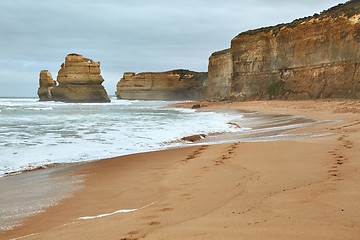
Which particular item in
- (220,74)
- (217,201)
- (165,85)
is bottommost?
(217,201)

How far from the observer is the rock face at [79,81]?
203 feet

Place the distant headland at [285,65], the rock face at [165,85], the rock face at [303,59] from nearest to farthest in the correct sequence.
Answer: the rock face at [303,59] → the distant headland at [285,65] → the rock face at [165,85]

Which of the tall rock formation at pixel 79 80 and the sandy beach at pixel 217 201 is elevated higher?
the tall rock formation at pixel 79 80

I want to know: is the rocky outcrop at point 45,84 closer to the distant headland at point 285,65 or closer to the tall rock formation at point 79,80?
the distant headland at point 285,65

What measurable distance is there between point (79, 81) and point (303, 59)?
41.2 m

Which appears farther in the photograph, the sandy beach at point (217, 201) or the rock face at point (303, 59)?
the rock face at point (303, 59)

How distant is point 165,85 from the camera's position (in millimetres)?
82625

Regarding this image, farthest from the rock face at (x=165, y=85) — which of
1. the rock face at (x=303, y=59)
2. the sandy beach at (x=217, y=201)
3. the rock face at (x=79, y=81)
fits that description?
the sandy beach at (x=217, y=201)

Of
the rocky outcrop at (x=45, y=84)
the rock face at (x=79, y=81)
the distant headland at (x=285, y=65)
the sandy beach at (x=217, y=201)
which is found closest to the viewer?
the sandy beach at (x=217, y=201)

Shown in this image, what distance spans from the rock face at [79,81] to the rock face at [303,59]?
29.1 m

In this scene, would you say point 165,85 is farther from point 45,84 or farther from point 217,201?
point 217,201

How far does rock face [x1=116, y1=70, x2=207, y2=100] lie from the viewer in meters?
80.6

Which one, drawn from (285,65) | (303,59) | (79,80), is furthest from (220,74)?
(79,80)

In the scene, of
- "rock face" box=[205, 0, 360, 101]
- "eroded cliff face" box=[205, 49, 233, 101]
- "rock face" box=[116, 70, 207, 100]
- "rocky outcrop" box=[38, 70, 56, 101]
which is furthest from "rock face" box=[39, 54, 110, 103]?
"rock face" box=[205, 0, 360, 101]
